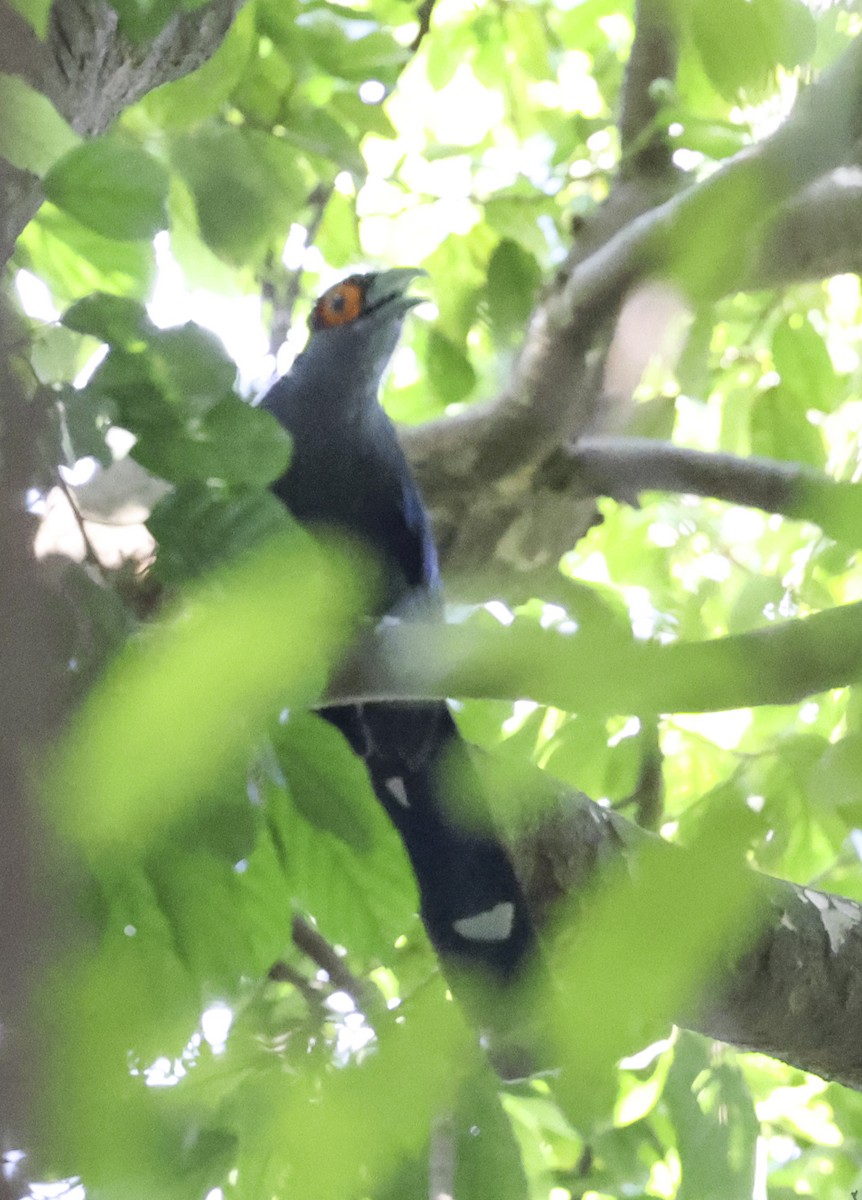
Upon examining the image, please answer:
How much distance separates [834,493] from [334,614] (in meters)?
0.59

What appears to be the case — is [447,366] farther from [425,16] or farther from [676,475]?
[425,16]

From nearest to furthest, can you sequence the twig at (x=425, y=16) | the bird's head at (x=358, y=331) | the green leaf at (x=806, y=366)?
1. the green leaf at (x=806, y=366)
2. the twig at (x=425, y=16)
3. the bird's head at (x=358, y=331)

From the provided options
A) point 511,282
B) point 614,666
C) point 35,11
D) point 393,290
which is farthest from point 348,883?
point 393,290

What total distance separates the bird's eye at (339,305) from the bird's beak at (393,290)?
2.6 inches

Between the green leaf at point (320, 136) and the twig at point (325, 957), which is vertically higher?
the green leaf at point (320, 136)

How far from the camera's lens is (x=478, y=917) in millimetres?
1742

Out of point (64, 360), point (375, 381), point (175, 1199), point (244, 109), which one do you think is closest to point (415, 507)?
point (375, 381)

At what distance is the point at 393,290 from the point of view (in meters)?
2.52

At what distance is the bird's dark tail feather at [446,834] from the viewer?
5.32 ft

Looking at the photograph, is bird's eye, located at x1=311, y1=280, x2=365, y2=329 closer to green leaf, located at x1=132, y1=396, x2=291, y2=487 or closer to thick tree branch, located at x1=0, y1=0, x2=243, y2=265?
thick tree branch, located at x1=0, y1=0, x2=243, y2=265

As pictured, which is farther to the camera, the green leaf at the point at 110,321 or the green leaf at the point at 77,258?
the green leaf at the point at 77,258

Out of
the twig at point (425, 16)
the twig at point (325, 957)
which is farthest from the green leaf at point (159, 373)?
the twig at point (425, 16)

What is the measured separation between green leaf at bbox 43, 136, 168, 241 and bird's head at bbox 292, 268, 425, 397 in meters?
1.67

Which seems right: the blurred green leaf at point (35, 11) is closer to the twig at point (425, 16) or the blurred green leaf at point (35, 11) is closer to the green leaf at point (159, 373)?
the green leaf at point (159, 373)
